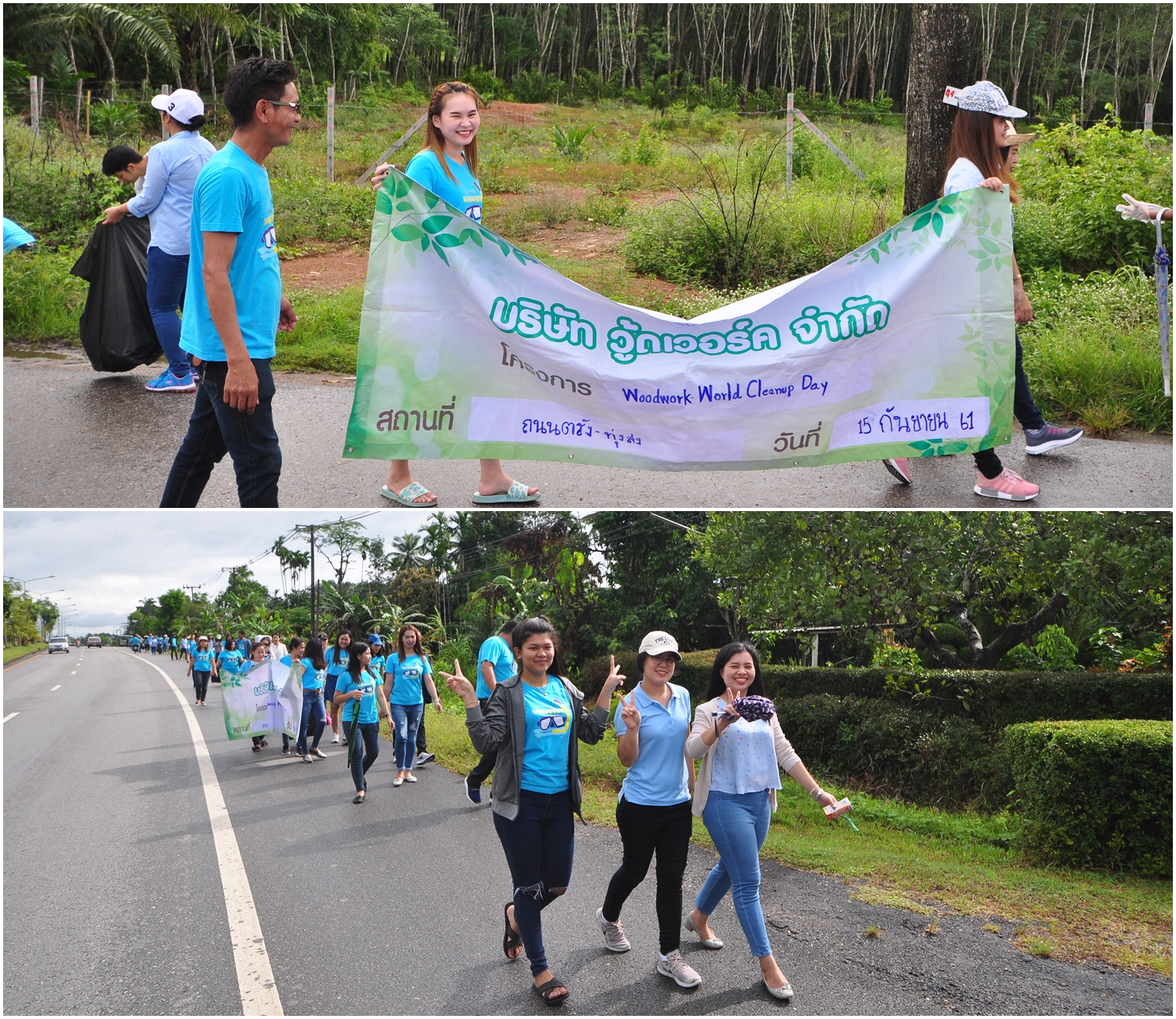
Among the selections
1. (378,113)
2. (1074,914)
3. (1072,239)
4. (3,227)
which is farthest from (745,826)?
(378,113)

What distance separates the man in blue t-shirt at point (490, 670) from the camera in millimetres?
4359

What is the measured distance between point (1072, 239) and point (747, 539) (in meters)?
5.26

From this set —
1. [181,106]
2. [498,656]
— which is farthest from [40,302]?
[498,656]

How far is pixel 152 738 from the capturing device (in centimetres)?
1168

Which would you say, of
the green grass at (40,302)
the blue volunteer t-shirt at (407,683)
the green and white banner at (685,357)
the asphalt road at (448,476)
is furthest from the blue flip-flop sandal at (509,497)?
the green grass at (40,302)

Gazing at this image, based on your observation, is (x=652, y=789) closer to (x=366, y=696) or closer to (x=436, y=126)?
(x=436, y=126)

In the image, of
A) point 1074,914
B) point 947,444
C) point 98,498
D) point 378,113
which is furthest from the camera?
point 378,113

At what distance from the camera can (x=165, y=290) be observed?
24.8ft

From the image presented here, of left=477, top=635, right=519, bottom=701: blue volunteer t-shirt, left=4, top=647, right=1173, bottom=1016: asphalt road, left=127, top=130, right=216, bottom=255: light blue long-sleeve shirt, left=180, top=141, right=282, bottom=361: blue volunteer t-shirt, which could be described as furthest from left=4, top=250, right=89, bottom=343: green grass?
left=180, top=141, right=282, bottom=361: blue volunteer t-shirt

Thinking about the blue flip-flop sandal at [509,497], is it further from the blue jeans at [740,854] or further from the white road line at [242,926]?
the white road line at [242,926]

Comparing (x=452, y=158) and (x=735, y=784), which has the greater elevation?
(x=452, y=158)

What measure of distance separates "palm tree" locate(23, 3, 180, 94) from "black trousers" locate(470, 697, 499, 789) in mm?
30144

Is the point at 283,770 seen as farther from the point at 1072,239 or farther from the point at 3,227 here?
the point at 1072,239

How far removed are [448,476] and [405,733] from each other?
2678 mm
